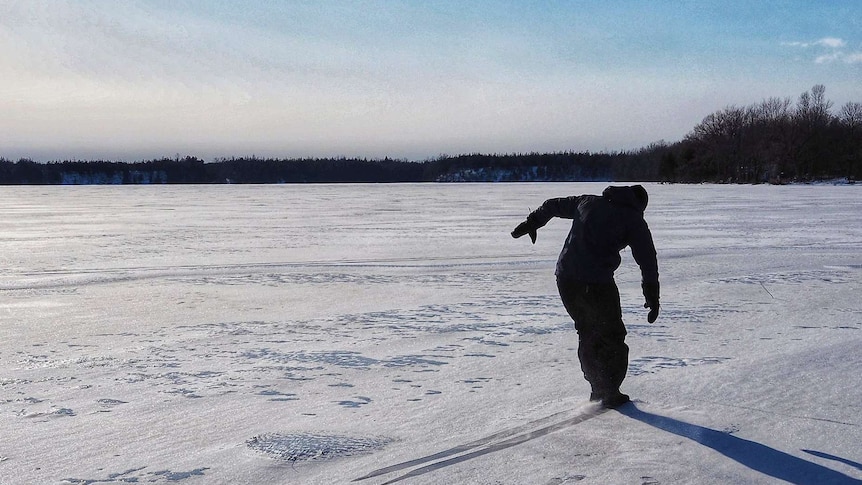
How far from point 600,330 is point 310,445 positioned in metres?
1.55

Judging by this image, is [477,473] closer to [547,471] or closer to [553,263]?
[547,471]

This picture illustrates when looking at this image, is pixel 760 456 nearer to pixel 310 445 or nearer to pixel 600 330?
pixel 600 330

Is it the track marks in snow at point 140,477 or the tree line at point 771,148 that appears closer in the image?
the track marks in snow at point 140,477

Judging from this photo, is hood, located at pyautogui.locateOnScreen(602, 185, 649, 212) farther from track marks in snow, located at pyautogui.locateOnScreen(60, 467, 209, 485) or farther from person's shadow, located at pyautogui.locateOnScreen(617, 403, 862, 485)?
track marks in snow, located at pyautogui.locateOnScreen(60, 467, 209, 485)

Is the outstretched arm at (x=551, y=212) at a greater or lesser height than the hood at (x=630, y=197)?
lesser

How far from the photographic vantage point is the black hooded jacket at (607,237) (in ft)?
12.4

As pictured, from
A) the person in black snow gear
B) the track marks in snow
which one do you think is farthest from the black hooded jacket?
the track marks in snow

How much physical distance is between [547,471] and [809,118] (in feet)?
300

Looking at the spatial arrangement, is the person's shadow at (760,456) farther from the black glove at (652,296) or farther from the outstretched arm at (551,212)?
the outstretched arm at (551,212)

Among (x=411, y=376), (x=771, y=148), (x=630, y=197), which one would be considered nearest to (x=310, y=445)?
(x=411, y=376)

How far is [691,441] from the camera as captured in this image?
3.50 m

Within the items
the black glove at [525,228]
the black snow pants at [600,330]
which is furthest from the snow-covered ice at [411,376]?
the black glove at [525,228]

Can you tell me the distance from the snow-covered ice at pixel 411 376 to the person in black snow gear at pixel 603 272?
249 millimetres

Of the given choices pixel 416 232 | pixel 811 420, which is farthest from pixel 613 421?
pixel 416 232
